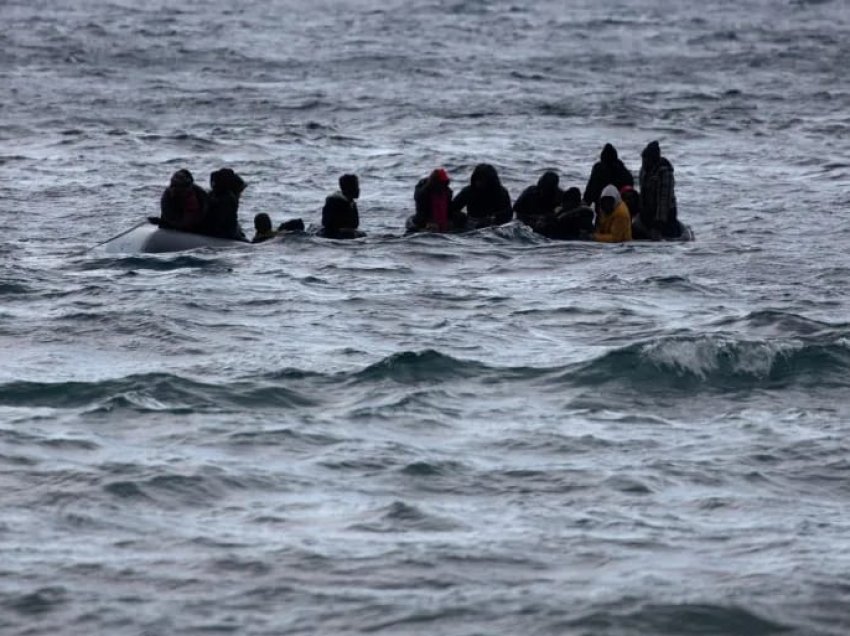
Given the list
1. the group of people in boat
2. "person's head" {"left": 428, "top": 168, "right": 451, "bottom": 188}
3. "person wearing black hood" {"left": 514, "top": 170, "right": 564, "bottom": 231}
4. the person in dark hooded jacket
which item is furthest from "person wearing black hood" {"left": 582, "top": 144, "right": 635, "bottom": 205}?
"person's head" {"left": 428, "top": 168, "right": 451, "bottom": 188}

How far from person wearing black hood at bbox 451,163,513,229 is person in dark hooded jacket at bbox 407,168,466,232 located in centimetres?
11

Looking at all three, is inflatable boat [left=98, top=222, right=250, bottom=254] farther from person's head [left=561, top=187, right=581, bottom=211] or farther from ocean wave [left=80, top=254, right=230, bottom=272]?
person's head [left=561, top=187, right=581, bottom=211]

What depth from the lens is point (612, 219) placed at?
22500 millimetres

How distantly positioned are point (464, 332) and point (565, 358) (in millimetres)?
1437

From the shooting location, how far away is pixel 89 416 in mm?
14188

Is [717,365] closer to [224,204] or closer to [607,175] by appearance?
[607,175]

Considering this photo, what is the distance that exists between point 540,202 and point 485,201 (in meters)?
0.70

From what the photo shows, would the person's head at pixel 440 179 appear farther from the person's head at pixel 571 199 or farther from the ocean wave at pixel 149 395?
the ocean wave at pixel 149 395

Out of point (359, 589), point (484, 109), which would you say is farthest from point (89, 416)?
point (484, 109)

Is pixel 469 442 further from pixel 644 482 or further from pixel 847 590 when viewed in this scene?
pixel 847 590

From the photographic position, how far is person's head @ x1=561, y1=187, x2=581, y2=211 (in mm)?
22594

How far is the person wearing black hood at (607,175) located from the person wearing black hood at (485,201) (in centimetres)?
107

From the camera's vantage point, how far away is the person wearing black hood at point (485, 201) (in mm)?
22969

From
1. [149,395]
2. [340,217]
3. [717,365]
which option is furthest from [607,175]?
[149,395]
